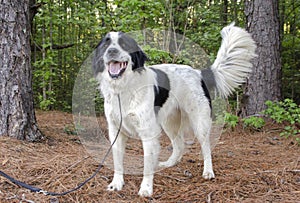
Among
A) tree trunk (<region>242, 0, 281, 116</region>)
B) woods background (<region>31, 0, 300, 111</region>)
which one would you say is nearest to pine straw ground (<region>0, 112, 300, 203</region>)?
tree trunk (<region>242, 0, 281, 116</region>)

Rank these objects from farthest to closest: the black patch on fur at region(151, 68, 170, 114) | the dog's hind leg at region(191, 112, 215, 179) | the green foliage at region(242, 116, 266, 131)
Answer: the green foliage at region(242, 116, 266, 131)
the dog's hind leg at region(191, 112, 215, 179)
the black patch on fur at region(151, 68, 170, 114)

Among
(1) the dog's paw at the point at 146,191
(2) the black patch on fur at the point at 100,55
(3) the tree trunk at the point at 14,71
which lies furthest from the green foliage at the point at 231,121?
(3) the tree trunk at the point at 14,71

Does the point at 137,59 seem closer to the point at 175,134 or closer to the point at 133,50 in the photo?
the point at 133,50

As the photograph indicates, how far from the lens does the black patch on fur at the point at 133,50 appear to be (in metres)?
2.63

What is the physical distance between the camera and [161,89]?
3.10 meters

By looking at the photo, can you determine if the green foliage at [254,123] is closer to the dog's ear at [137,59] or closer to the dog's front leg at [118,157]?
the dog's front leg at [118,157]

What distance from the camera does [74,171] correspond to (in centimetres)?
298

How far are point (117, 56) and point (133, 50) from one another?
183mm

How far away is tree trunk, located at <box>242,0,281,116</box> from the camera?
546cm

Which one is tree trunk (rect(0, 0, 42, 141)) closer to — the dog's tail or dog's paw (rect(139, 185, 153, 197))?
dog's paw (rect(139, 185, 153, 197))

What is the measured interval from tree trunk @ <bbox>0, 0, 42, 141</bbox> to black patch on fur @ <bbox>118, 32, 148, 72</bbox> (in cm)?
170

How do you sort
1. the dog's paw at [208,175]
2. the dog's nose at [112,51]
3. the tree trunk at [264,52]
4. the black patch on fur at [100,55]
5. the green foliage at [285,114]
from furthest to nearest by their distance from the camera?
the tree trunk at [264,52]
the green foliage at [285,114]
the dog's paw at [208,175]
the black patch on fur at [100,55]
the dog's nose at [112,51]

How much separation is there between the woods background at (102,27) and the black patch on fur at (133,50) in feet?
7.27

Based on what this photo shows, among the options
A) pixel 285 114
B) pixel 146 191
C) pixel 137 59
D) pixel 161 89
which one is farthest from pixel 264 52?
pixel 146 191
